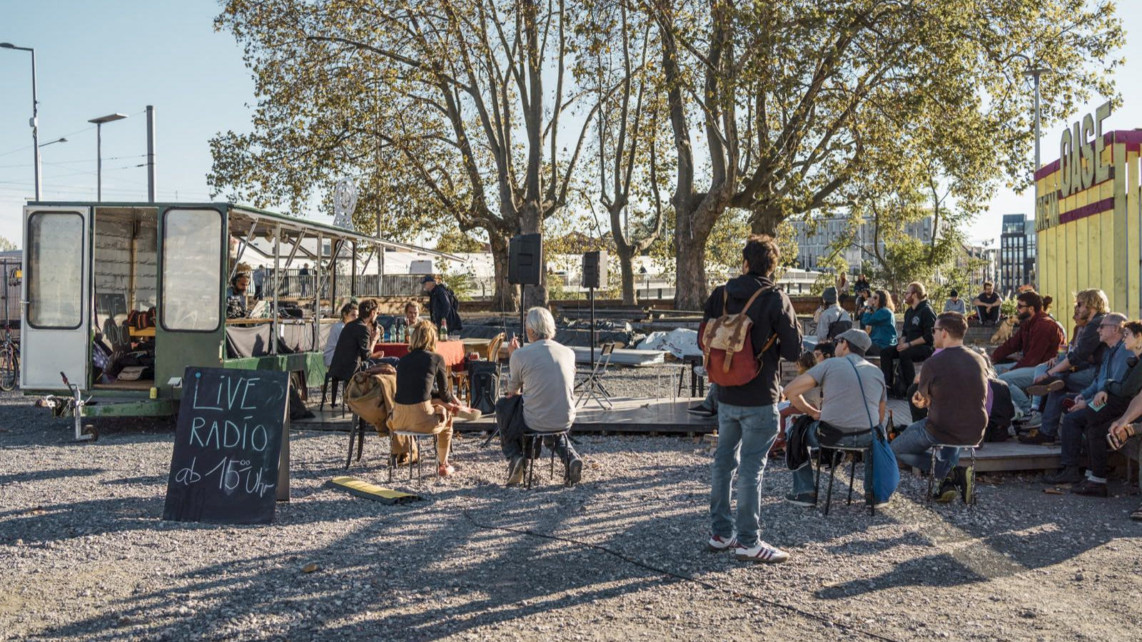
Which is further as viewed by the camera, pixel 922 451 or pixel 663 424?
pixel 663 424

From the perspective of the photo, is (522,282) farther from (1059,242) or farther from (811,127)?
(811,127)

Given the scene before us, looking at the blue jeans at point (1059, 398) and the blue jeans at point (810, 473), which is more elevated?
the blue jeans at point (1059, 398)

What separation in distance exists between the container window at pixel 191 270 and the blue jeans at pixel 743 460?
689 centimetres

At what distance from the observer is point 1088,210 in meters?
15.2

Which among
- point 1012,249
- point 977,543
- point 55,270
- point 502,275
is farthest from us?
point 1012,249

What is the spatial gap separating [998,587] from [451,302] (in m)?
11.4

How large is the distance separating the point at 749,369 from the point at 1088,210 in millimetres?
12050

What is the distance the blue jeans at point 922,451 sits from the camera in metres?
7.09

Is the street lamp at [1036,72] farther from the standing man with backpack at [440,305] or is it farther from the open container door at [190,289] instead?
the open container door at [190,289]

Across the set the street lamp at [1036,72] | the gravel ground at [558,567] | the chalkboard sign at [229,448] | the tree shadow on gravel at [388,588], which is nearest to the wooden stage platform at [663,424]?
the gravel ground at [558,567]

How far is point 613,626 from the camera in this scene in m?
4.51

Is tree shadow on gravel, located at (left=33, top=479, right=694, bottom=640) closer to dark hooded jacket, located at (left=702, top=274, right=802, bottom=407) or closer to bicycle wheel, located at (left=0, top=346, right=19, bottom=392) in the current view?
dark hooded jacket, located at (left=702, top=274, right=802, bottom=407)

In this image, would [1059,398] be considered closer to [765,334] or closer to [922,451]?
[922,451]

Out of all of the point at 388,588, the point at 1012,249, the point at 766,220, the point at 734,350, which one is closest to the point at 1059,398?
the point at 734,350
